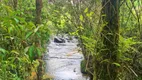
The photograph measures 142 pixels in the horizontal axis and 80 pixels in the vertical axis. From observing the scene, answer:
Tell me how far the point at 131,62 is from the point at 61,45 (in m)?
12.9

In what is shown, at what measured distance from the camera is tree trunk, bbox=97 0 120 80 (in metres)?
3.02

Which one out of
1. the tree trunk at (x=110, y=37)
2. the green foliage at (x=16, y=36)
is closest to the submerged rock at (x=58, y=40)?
the green foliage at (x=16, y=36)

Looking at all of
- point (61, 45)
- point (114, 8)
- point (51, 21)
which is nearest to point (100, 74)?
point (114, 8)

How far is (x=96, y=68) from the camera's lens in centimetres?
319

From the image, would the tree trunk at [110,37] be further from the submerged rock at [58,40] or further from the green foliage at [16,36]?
the submerged rock at [58,40]

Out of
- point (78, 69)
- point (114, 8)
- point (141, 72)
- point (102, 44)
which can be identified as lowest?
point (78, 69)

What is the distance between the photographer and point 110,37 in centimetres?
305

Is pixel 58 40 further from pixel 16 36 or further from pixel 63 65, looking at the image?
pixel 16 36

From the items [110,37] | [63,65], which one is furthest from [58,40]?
[110,37]

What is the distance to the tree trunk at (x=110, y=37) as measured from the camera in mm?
3020

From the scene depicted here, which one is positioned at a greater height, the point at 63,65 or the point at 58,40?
the point at 58,40

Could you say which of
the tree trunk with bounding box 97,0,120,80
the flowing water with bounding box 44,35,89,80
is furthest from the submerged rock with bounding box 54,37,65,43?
the tree trunk with bounding box 97,0,120,80

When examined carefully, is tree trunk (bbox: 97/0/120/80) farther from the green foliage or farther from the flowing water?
the flowing water

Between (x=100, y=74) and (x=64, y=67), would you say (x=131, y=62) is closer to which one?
(x=100, y=74)
